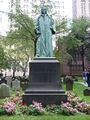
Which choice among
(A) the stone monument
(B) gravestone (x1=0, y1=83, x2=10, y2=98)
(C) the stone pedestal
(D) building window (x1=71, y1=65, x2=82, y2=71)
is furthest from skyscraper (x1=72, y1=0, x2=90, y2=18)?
(C) the stone pedestal

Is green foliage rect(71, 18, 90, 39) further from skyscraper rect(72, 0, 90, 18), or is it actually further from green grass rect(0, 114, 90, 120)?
skyscraper rect(72, 0, 90, 18)

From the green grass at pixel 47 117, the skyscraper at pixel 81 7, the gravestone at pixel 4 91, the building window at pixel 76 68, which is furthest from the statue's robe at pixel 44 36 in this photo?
the skyscraper at pixel 81 7

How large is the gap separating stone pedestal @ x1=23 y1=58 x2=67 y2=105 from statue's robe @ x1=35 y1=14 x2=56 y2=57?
715 millimetres

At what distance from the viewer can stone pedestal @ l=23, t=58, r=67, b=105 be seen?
12.0m

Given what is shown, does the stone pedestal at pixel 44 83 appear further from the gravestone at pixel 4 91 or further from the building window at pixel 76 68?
the building window at pixel 76 68

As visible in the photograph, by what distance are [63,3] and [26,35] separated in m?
63.9

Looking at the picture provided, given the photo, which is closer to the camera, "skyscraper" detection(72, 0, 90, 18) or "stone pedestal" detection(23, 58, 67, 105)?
"stone pedestal" detection(23, 58, 67, 105)

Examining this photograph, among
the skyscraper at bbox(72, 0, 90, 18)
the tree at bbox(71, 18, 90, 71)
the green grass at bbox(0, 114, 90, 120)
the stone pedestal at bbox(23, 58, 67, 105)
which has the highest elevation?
the skyscraper at bbox(72, 0, 90, 18)

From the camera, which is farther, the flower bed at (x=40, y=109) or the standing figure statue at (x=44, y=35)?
→ the standing figure statue at (x=44, y=35)

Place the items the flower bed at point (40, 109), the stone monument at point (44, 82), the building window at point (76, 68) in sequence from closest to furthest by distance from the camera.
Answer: the flower bed at point (40, 109) < the stone monument at point (44, 82) < the building window at point (76, 68)

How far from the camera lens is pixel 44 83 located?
40.6 feet

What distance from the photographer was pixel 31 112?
1050cm

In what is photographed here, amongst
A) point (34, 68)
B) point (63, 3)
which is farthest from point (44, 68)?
point (63, 3)

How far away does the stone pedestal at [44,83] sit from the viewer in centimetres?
1205
